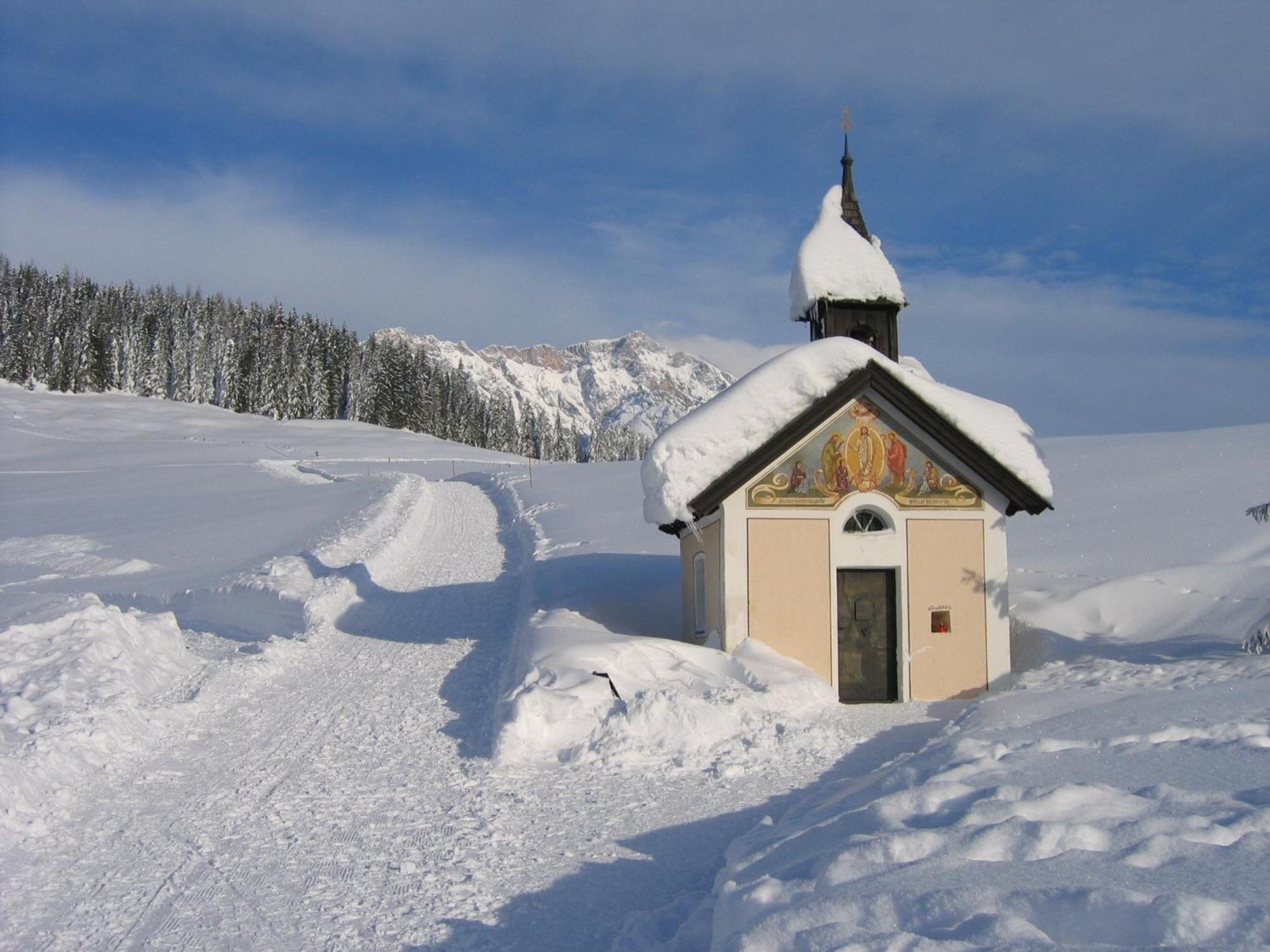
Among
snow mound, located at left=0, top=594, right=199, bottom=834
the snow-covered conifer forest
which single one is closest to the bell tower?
snow mound, located at left=0, top=594, right=199, bottom=834

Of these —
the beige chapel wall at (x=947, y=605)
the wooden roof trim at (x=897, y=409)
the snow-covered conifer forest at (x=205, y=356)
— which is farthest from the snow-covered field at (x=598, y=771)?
the snow-covered conifer forest at (x=205, y=356)

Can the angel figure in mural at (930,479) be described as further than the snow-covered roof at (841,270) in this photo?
No

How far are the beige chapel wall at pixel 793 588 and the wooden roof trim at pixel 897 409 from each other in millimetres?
772

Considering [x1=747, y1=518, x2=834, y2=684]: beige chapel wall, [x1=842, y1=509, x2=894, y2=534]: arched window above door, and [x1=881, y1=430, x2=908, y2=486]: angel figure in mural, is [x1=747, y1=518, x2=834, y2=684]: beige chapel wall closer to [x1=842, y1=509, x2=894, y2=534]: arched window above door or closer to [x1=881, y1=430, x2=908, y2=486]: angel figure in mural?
[x1=842, y1=509, x2=894, y2=534]: arched window above door

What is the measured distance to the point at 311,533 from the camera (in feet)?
96.6

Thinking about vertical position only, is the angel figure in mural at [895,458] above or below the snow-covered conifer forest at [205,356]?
A: below

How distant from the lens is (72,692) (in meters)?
11.1

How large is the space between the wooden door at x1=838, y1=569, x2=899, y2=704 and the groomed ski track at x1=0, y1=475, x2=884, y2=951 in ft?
15.3

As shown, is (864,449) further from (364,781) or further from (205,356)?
(205,356)

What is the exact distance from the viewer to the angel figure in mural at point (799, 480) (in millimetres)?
13656

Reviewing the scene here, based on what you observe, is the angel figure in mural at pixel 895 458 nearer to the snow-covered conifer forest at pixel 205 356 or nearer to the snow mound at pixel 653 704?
the snow mound at pixel 653 704

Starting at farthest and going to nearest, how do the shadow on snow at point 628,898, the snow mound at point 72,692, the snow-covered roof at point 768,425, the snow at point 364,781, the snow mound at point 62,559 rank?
1. the snow mound at point 62,559
2. the snow-covered roof at point 768,425
3. the snow mound at point 72,692
4. the snow at point 364,781
5. the shadow on snow at point 628,898

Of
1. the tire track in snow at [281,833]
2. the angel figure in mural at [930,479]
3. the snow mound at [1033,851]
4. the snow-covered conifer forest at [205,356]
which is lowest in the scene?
the tire track in snow at [281,833]

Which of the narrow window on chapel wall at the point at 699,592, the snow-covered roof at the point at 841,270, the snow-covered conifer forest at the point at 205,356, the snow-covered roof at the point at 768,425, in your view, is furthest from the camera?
the snow-covered conifer forest at the point at 205,356
